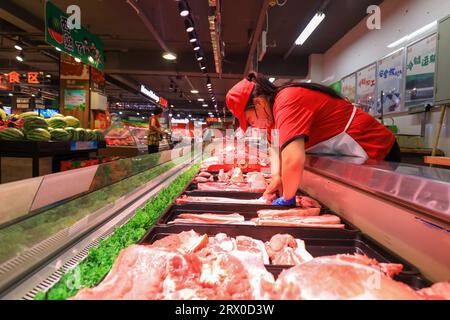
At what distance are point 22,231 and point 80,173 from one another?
60cm

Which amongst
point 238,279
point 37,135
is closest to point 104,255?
point 238,279

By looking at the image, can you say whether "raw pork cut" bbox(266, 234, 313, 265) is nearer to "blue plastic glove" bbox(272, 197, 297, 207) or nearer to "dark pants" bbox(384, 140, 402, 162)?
"blue plastic glove" bbox(272, 197, 297, 207)

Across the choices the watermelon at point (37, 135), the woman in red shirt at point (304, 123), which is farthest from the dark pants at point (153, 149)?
the woman in red shirt at point (304, 123)

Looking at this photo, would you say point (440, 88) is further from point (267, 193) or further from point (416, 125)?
point (267, 193)

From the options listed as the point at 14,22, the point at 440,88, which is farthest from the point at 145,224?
the point at 14,22

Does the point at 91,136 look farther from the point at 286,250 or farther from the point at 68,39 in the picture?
the point at 286,250

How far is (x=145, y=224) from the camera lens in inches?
63.7

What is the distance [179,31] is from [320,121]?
7.88 meters

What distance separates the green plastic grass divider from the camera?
930 mm

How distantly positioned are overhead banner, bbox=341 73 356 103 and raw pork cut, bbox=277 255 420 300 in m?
7.77

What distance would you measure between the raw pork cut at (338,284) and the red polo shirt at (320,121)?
0.99 m

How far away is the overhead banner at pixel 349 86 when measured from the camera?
780cm

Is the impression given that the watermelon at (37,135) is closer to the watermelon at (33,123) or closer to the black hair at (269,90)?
the watermelon at (33,123)

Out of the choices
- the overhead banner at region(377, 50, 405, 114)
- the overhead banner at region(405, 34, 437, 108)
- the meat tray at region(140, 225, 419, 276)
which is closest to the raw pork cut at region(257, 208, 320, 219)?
the meat tray at region(140, 225, 419, 276)
